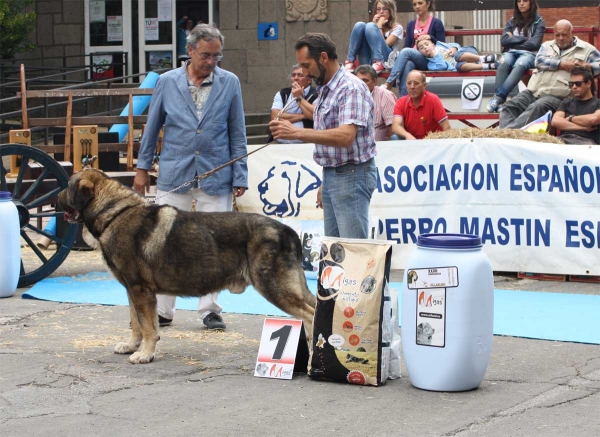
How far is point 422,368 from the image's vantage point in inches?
230

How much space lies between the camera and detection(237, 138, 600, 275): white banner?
9.85 meters

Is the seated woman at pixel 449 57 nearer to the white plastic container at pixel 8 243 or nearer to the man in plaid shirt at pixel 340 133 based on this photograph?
the white plastic container at pixel 8 243

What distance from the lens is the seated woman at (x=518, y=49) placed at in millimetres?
13023

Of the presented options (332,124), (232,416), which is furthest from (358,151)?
(232,416)

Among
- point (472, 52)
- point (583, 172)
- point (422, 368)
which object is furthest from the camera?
point (472, 52)

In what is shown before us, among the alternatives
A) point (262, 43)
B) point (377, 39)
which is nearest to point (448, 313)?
point (377, 39)

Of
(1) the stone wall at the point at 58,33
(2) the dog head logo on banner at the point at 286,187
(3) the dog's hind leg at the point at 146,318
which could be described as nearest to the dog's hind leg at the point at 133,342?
(3) the dog's hind leg at the point at 146,318

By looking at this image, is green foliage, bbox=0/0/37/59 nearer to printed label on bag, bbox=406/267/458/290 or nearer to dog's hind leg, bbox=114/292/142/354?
dog's hind leg, bbox=114/292/142/354

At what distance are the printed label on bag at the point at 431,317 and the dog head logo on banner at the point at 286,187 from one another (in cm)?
568

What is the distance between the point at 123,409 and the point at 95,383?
2.17 ft

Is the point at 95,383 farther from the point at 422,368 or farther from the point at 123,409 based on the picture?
the point at 422,368

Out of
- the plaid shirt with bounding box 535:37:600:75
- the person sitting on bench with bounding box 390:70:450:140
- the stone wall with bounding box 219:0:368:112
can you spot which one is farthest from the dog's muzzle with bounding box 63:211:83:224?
the stone wall with bounding box 219:0:368:112

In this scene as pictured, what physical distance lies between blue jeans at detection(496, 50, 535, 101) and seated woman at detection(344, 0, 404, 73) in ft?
6.46

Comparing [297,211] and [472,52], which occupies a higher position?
[472,52]
